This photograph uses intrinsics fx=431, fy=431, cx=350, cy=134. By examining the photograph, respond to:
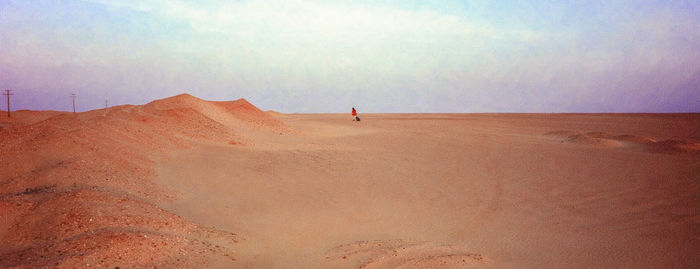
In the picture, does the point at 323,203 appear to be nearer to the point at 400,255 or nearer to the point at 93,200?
the point at 400,255

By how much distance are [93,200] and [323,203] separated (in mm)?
4700

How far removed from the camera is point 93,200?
306 inches

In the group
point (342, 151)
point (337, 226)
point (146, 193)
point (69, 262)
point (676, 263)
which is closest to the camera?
point (69, 262)

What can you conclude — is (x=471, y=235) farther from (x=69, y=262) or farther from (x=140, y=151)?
(x=140, y=151)

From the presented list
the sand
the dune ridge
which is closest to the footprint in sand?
the sand

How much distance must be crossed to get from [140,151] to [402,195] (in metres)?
7.93

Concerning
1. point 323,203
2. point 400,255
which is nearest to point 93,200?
point 323,203

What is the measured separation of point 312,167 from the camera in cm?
1378

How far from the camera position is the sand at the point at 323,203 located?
21.5 ft

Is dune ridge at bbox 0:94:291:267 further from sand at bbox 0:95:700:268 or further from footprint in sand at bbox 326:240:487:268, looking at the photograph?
footprint in sand at bbox 326:240:487:268

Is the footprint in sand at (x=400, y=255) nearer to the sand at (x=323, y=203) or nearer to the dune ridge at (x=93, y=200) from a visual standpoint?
the sand at (x=323, y=203)

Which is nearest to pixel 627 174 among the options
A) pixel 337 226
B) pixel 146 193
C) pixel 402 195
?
pixel 402 195

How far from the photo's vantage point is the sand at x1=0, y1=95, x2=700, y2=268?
655cm

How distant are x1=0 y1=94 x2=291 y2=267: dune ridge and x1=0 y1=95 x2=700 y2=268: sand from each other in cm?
4
